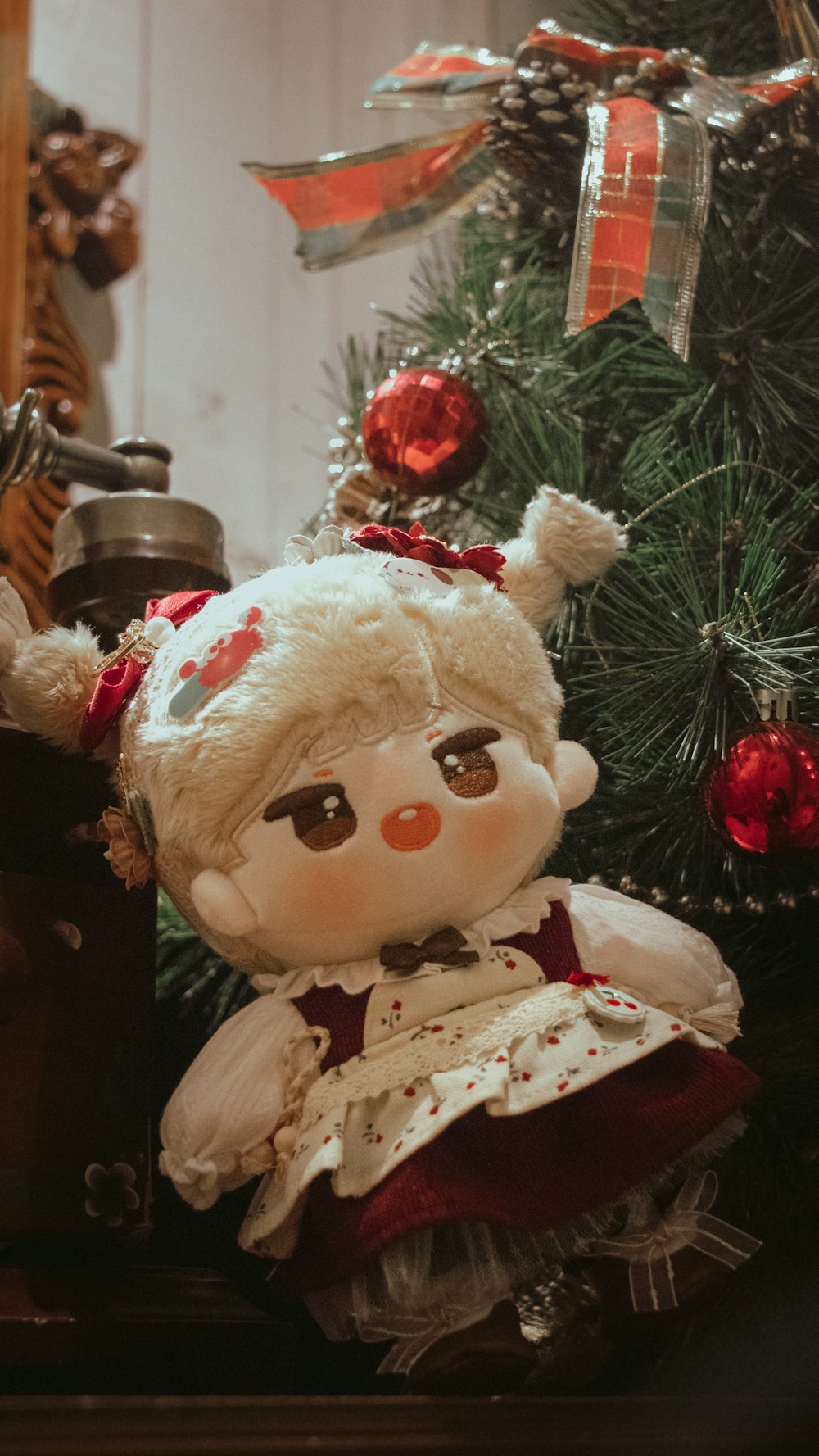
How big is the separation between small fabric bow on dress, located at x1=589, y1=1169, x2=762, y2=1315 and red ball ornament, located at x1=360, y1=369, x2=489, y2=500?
0.42 m

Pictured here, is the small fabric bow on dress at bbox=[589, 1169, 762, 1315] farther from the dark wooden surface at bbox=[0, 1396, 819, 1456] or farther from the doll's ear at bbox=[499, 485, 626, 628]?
the doll's ear at bbox=[499, 485, 626, 628]

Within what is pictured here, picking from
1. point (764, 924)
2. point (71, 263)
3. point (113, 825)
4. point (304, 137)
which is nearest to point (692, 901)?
point (764, 924)

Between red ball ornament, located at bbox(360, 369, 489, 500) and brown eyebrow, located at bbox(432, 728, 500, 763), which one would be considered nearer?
brown eyebrow, located at bbox(432, 728, 500, 763)

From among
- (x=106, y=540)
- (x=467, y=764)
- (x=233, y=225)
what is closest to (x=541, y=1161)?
(x=467, y=764)

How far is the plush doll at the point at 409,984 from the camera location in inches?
20.7

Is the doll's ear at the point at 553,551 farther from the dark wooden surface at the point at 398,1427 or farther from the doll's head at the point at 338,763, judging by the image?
the dark wooden surface at the point at 398,1427

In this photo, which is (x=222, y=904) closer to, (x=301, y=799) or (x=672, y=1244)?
(x=301, y=799)

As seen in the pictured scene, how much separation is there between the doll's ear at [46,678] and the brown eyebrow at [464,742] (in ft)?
0.54

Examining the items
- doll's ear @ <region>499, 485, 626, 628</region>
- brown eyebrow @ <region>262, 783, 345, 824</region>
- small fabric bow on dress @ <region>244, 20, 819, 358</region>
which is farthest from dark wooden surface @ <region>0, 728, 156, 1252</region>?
small fabric bow on dress @ <region>244, 20, 819, 358</region>

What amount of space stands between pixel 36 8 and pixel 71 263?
9.1 inches

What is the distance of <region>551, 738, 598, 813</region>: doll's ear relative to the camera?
2.01ft

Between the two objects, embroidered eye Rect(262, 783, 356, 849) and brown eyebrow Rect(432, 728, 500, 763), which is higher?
brown eyebrow Rect(432, 728, 500, 763)

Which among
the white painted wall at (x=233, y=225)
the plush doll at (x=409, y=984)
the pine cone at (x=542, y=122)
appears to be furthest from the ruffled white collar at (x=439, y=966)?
the white painted wall at (x=233, y=225)

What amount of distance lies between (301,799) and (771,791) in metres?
0.21
